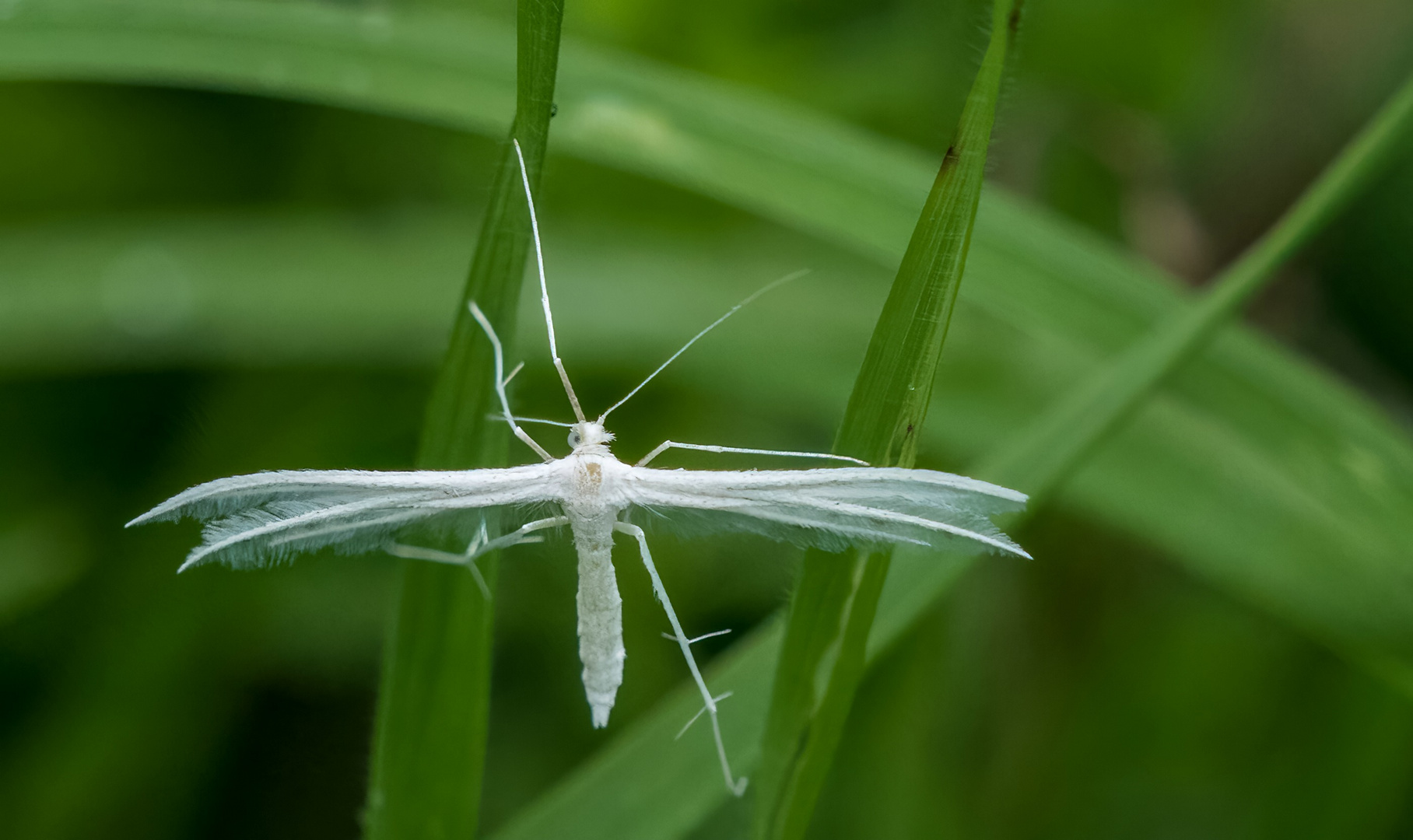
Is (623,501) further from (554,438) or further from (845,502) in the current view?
(554,438)

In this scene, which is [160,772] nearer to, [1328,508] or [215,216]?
[215,216]

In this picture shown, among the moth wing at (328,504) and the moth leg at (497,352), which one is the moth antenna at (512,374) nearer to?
the moth leg at (497,352)

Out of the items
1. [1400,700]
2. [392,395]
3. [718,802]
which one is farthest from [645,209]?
[1400,700]

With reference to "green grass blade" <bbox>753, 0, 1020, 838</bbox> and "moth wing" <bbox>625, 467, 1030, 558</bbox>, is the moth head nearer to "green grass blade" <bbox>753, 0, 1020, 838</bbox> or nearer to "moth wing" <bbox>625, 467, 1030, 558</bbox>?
"moth wing" <bbox>625, 467, 1030, 558</bbox>

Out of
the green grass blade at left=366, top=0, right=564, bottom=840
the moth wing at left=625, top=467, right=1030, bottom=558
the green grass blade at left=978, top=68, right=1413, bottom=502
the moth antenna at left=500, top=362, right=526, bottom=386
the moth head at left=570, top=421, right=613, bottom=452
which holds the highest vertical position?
the green grass blade at left=978, top=68, right=1413, bottom=502

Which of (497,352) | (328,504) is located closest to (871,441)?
(497,352)

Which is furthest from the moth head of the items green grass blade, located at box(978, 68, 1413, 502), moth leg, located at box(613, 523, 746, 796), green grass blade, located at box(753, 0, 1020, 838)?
green grass blade, located at box(978, 68, 1413, 502)
